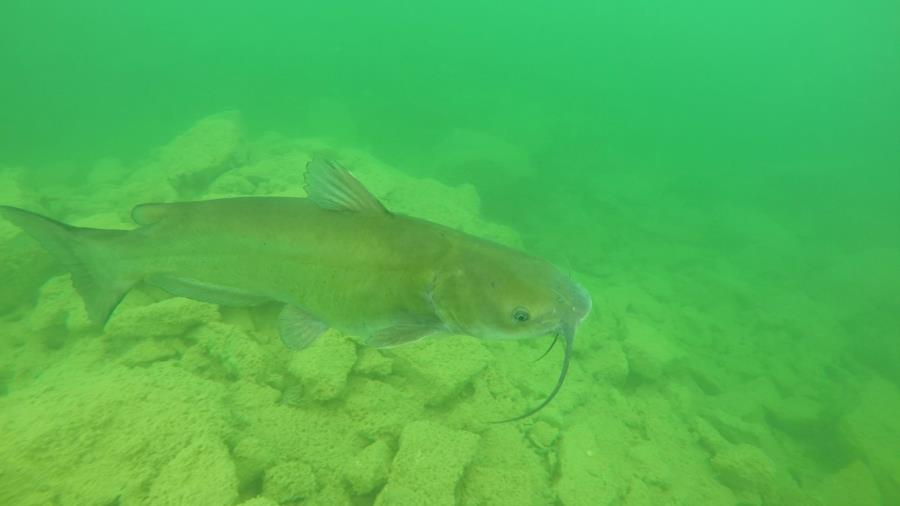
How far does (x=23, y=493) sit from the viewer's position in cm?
254

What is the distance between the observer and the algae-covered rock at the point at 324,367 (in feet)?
11.6

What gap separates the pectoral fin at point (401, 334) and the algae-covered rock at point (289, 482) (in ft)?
4.71

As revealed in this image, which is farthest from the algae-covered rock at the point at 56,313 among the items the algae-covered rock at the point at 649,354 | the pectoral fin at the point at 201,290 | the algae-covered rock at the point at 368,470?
the algae-covered rock at the point at 649,354

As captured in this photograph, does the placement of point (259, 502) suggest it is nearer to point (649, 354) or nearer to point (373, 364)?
point (373, 364)

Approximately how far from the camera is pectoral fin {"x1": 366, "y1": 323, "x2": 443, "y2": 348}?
2.25 m

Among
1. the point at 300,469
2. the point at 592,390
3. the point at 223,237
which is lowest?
the point at 592,390

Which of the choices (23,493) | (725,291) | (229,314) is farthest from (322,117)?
(23,493)

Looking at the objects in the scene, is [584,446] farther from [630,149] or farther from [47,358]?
[630,149]

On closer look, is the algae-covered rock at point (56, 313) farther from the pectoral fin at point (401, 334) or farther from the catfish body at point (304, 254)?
the pectoral fin at point (401, 334)

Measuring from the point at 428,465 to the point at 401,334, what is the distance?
1495mm

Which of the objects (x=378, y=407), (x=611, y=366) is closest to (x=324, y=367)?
(x=378, y=407)

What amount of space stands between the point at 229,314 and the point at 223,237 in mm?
1796

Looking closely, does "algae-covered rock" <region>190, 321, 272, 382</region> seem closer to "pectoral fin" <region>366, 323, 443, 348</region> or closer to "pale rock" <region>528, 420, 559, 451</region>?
"pectoral fin" <region>366, 323, 443, 348</region>

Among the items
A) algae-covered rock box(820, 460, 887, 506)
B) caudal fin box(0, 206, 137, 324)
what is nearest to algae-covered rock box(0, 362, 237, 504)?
caudal fin box(0, 206, 137, 324)
